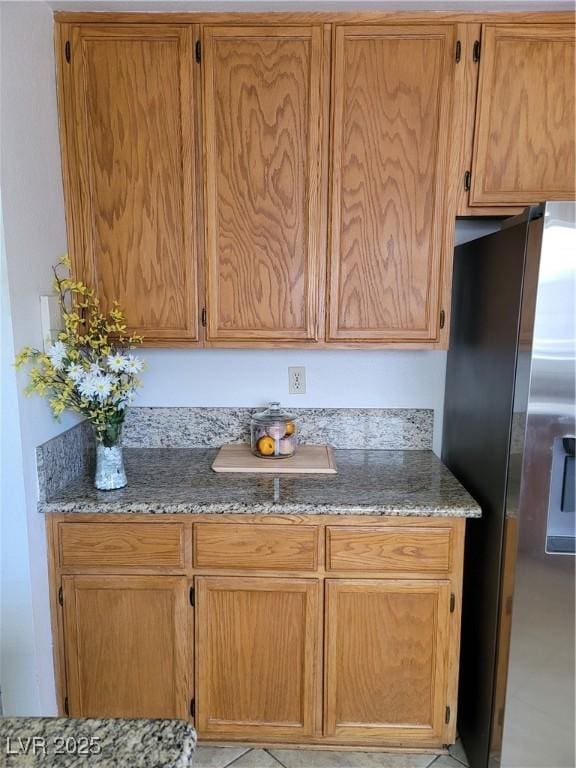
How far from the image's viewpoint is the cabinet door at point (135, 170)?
1.64 metres

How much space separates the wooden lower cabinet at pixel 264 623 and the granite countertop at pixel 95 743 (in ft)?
2.93

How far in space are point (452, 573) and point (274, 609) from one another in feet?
1.91

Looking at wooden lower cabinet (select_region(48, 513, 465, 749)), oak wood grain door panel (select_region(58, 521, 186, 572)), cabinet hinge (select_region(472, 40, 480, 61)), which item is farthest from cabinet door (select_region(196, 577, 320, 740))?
cabinet hinge (select_region(472, 40, 480, 61))

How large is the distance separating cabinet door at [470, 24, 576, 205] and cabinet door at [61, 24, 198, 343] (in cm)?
99

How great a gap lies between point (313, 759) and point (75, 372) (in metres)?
1.50

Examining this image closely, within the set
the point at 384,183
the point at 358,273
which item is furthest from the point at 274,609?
the point at 384,183

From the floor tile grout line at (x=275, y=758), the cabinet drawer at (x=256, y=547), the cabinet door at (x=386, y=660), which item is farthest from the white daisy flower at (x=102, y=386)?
the floor tile grout line at (x=275, y=758)

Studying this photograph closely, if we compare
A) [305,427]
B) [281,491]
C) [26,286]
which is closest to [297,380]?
[305,427]

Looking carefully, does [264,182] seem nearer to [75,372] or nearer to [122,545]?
[75,372]

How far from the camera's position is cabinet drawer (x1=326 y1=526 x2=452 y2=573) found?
154cm

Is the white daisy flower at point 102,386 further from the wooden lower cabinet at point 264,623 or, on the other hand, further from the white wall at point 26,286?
the wooden lower cabinet at point 264,623

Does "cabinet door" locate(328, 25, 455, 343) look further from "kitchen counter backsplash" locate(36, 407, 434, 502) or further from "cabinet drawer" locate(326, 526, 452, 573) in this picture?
"cabinet drawer" locate(326, 526, 452, 573)

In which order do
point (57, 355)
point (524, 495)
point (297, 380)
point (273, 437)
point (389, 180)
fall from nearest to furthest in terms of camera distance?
point (524, 495), point (57, 355), point (389, 180), point (273, 437), point (297, 380)

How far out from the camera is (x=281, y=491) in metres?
1.63
